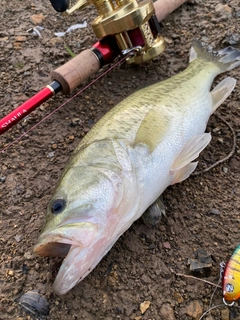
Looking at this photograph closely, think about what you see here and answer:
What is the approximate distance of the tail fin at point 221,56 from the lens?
360 centimetres

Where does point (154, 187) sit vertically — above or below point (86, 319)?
above

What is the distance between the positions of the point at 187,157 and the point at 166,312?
1.04 metres

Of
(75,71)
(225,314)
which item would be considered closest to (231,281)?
(225,314)

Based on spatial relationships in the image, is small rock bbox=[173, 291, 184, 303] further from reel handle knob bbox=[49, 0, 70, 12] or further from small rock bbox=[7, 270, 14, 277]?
reel handle knob bbox=[49, 0, 70, 12]

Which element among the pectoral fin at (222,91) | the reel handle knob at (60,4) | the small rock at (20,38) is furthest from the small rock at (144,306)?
the small rock at (20,38)

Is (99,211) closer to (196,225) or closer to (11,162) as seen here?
(196,225)

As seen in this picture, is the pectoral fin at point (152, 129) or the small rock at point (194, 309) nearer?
the small rock at point (194, 309)

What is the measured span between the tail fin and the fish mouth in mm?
2030

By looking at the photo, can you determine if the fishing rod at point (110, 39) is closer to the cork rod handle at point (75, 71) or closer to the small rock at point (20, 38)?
the cork rod handle at point (75, 71)

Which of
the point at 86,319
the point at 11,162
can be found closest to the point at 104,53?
the point at 11,162

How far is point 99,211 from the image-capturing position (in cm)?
238

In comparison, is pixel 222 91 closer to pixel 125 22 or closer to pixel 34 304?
pixel 125 22

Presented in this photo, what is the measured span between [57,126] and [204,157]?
1.24 metres

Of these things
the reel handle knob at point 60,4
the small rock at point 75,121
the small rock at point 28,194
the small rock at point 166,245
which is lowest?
the small rock at point 166,245
